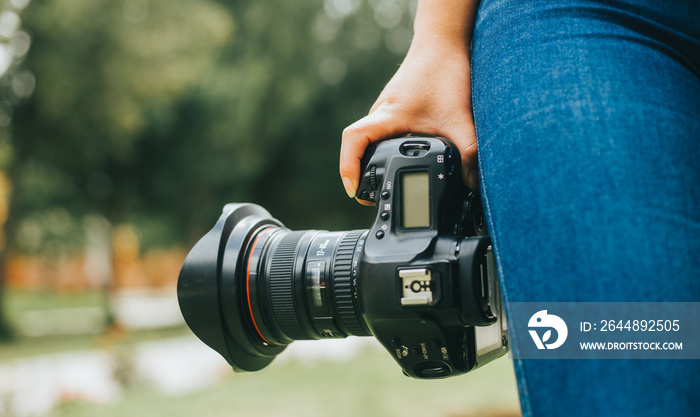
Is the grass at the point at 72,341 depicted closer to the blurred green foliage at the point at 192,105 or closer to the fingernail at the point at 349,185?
the blurred green foliage at the point at 192,105

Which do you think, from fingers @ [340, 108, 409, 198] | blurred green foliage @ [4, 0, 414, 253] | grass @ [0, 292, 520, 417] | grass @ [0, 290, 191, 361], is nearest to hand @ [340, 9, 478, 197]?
fingers @ [340, 108, 409, 198]

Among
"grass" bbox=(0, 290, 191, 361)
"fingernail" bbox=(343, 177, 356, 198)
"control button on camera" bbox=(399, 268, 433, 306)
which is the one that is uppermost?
"fingernail" bbox=(343, 177, 356, 198)

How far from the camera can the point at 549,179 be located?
75cm

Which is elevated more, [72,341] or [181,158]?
[181,158]

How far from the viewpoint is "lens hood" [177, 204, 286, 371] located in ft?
4.43

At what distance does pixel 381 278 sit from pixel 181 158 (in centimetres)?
1208

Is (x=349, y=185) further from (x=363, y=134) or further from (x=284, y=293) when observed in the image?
(x=284, y=293)

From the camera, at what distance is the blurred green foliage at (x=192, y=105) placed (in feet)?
31.4

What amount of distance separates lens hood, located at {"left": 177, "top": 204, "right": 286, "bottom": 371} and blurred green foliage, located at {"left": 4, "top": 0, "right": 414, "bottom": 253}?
8800 millimetres

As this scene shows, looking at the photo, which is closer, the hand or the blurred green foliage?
the hand

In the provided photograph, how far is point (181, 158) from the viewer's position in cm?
1257

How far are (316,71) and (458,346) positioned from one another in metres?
15.5

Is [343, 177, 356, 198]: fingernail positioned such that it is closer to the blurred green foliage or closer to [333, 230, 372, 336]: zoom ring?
[333, 230, 372, 336]: zoom ring

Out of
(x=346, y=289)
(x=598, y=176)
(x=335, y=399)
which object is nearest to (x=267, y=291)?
(x=346, y=289)
